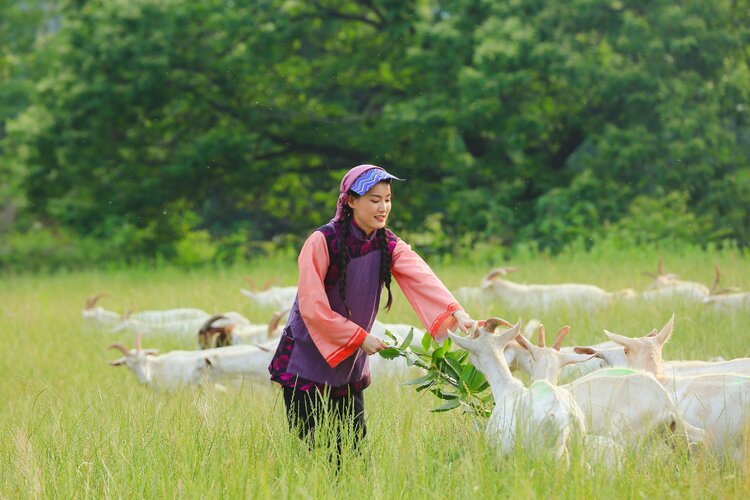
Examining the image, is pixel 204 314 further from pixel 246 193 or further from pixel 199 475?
pixel 246 193

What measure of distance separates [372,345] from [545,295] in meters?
5.52

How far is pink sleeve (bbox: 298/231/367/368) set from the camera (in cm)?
407

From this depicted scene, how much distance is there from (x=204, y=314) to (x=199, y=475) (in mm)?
7253

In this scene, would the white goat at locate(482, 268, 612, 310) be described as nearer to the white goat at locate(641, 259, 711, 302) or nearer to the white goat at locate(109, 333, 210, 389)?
the white goat at locate(641, 259, 711, 302)

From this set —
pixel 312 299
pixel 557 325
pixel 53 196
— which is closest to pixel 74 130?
pixel 53 196

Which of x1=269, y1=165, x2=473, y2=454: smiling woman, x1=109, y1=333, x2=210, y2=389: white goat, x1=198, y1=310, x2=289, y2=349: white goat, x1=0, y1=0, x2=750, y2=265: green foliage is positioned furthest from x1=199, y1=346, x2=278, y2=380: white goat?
x1=0, y1=0, x2=750, y2=265: green foliage

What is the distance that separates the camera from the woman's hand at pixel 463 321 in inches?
160

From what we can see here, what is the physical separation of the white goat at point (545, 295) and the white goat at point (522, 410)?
5183mm

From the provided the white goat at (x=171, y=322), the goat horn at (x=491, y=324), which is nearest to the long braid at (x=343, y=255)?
the goat horn at (x=491, y=324)

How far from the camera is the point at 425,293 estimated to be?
425cm

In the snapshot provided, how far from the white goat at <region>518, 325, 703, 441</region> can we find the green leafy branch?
0.38 meters

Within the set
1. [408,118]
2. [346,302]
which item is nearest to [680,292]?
[346,302]

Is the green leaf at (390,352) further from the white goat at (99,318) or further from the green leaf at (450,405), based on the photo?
the white goat at (99,318)

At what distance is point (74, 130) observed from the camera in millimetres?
18938
